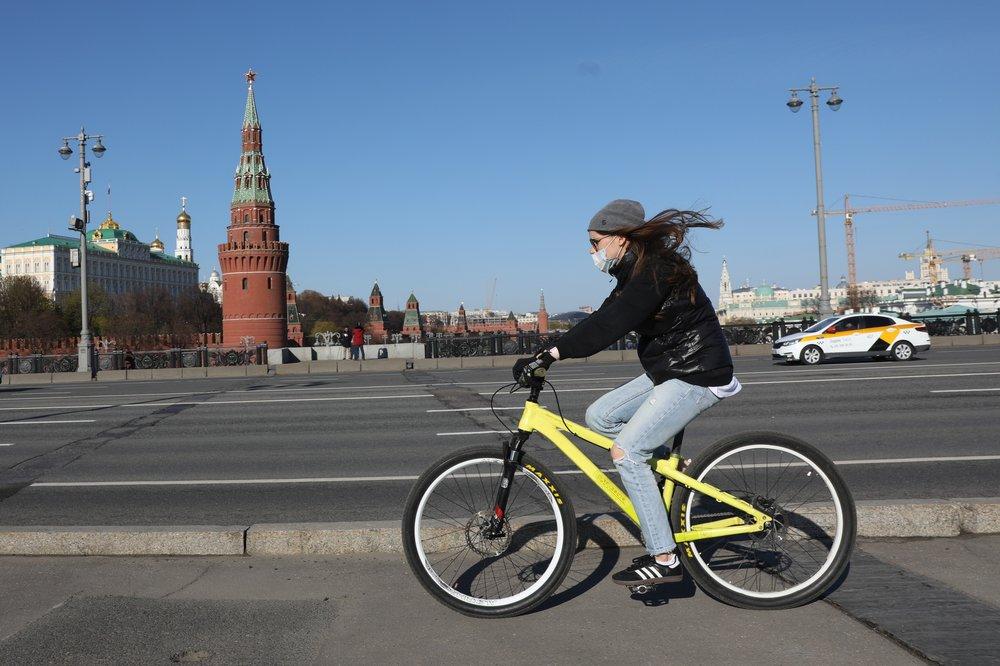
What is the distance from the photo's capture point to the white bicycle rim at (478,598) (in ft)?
12.8

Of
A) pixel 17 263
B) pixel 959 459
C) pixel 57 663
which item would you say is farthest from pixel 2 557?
pixel 17 263

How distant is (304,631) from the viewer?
147 inches

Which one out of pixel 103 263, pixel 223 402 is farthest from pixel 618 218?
pixel 103 263

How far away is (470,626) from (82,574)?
2291mm

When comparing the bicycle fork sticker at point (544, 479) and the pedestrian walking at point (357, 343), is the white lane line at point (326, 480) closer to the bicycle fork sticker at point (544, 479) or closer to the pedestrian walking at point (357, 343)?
the bicycle fork sticker at point (544, 479)

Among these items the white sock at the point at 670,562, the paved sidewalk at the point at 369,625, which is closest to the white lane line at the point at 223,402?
the paved sidewalk at the point at 369,625

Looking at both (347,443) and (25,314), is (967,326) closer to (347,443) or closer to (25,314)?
(347,443)

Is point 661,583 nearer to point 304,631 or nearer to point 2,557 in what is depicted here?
point 304,631

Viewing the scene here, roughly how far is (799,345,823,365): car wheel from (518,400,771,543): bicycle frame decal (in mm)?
20764

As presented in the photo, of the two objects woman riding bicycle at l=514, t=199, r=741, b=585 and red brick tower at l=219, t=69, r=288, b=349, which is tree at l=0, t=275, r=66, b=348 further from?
woman riding bicycle at l=514, t=199, r=741, b=585

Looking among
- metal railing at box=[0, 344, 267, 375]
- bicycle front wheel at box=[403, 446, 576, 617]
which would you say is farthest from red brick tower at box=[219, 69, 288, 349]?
bicycle front wheel at box=[403, 446, 576, 617]

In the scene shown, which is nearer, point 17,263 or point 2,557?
point 2,557

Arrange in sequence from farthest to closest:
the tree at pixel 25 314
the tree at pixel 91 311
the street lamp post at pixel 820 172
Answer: the tree at pixel 91 311, the tree at pixel 25 314, the street lamp post at pixel 820 172

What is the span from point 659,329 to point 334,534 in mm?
2230
